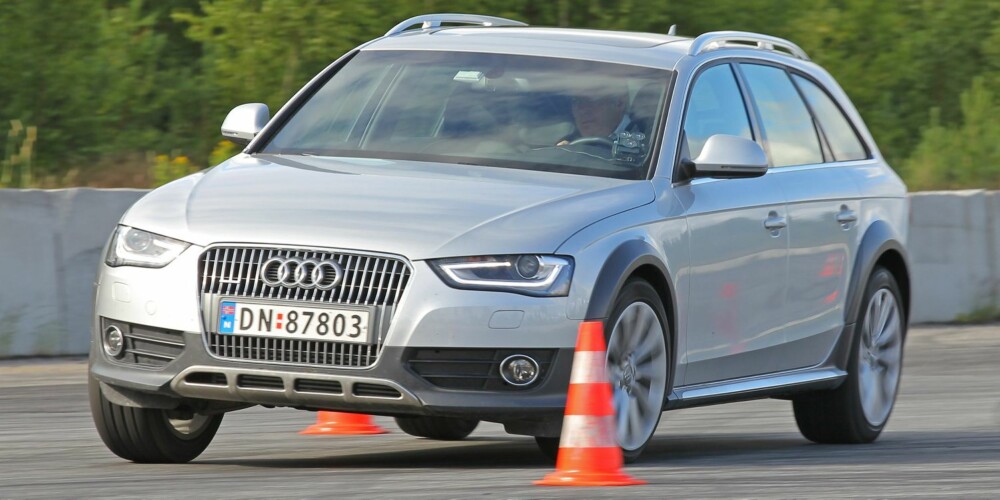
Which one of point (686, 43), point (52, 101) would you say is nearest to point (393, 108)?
point (686, 43)

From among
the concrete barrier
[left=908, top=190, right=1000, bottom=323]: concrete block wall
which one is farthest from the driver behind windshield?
[left=908, top=190, right=1000, bottom=323]: concrete block wall

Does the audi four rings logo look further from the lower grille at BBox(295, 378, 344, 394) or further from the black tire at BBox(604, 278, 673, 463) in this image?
the black tire at BBox(604, 278, 673, 463)

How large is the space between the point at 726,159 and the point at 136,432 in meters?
2.50

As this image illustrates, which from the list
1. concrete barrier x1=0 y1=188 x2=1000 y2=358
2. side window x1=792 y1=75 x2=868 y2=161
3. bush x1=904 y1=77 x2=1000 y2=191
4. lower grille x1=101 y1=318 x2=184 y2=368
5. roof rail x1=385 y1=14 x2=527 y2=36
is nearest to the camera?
lower grille x1=101 y1=318 x2=184 y2=368

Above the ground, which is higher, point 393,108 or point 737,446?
point 393,108

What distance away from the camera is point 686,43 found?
27.0 ft

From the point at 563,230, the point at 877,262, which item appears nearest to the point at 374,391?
the point at 563,230

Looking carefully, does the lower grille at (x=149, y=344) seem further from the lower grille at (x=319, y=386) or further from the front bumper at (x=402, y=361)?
the lower grille at (x=319, y=386)

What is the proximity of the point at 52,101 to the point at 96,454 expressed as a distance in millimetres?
11478

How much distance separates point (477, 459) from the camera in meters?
7.75

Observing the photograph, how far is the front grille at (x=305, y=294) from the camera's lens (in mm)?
6285

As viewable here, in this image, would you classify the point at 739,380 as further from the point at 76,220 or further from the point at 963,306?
the point at 963,306

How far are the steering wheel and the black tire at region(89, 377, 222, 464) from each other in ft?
6.22

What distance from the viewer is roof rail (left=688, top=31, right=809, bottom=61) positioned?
8.14m
